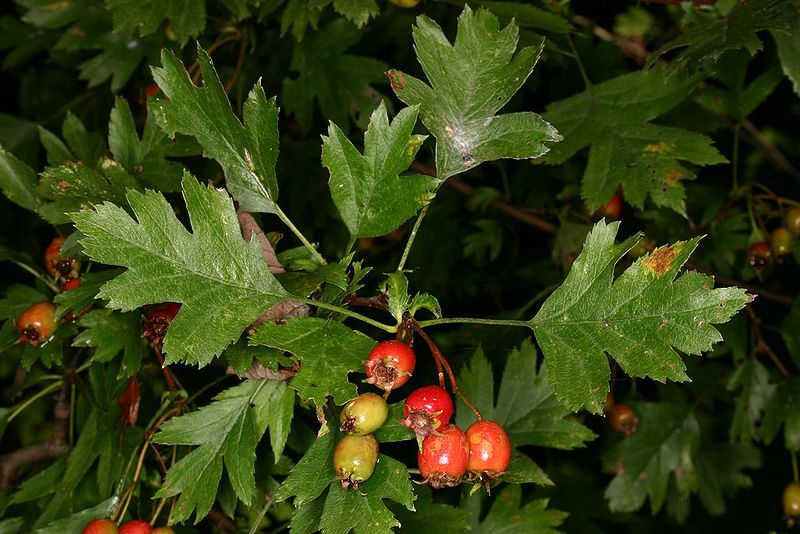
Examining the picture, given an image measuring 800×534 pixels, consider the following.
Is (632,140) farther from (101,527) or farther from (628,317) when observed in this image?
(101,527)

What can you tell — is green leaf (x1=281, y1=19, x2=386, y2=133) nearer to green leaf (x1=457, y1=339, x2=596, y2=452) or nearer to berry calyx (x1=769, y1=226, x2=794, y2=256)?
green leaf (x1=457, y1=339, x2=596, y2=452)

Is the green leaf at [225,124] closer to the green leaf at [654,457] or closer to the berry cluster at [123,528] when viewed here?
the berry cluster at [123,528]

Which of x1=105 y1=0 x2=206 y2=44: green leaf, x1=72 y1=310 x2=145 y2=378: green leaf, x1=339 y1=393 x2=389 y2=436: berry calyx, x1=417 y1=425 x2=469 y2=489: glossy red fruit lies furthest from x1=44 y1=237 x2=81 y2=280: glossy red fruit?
x1=417 y1=425 x2=469 y2=489: glossy red fruit

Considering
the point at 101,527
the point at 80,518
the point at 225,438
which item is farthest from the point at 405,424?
the point at 80,518

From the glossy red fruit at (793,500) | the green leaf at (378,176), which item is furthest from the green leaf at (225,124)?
the glossy red fruit at (793,500)

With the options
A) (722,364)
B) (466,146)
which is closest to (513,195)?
(722,364)

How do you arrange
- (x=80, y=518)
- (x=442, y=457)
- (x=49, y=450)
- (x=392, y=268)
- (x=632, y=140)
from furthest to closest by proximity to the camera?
(x=392, y=268)
(x=632, y=140)
(x=49, y=450)
(x=80, y=518)
(x=442, y=457)

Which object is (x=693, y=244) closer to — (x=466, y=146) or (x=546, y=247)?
(x=466, y=146)
